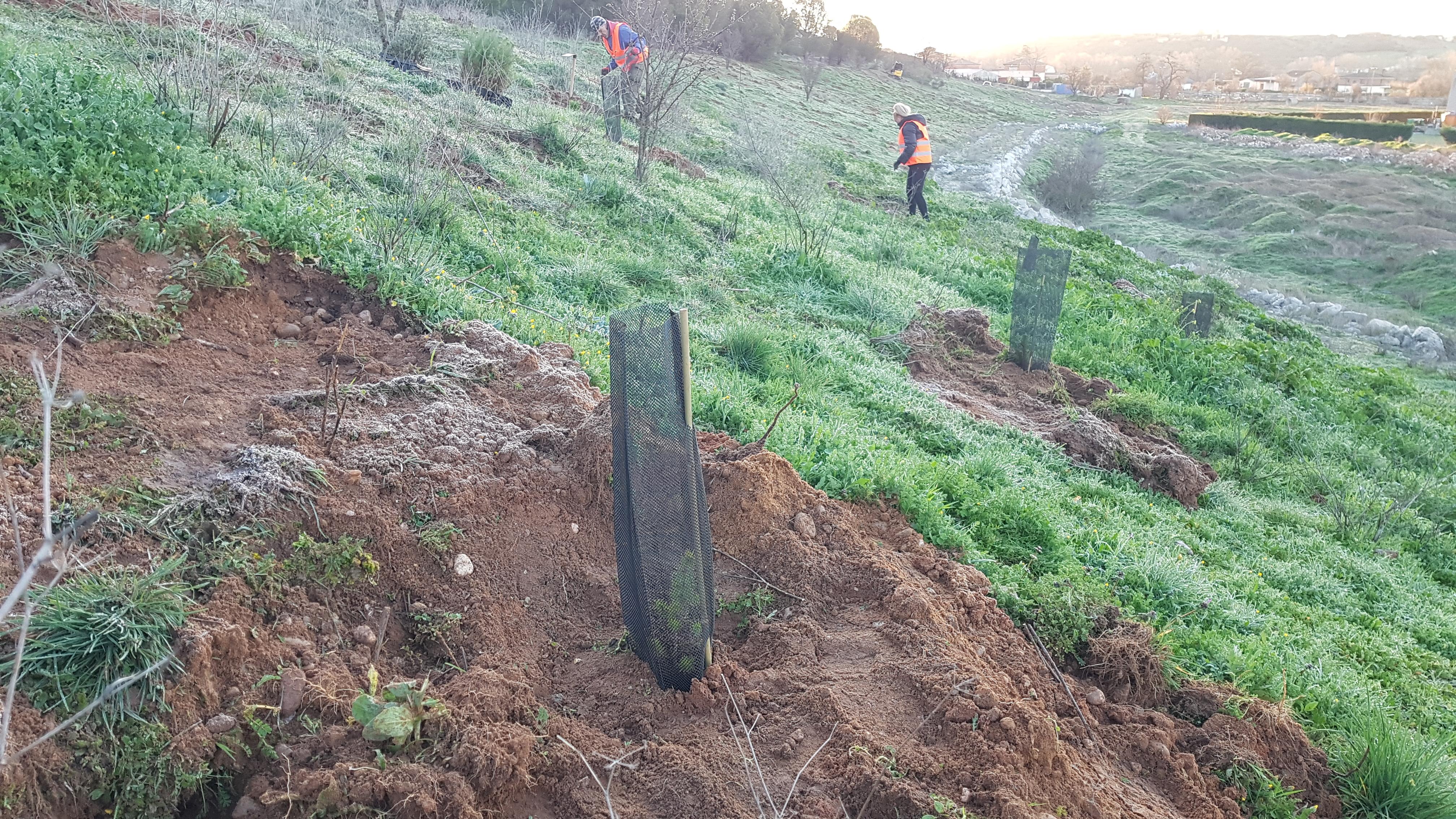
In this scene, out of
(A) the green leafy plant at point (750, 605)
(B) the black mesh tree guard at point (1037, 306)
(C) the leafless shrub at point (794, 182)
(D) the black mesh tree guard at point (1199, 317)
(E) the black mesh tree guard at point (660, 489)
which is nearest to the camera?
(E) the black mesh tree guard at point (660, 489)

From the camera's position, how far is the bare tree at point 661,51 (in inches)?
384

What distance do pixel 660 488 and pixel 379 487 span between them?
1123 millimetres

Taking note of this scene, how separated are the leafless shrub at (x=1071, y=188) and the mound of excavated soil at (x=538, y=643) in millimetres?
21680

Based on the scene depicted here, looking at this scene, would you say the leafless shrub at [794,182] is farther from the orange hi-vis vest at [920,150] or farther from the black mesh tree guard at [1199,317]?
the black mesh tree guard at [1199,317]

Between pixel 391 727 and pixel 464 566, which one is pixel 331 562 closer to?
pixel 464 566

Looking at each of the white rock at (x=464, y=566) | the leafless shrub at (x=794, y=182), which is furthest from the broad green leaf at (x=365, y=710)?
the leafless shrub at (x=794, y=182)

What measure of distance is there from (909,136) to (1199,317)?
5.20m

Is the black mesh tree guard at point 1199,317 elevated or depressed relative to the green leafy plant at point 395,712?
elevated

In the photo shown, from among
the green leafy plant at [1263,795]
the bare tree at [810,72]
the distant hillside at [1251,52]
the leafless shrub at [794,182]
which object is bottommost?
the green leafy plant at [1263,795]

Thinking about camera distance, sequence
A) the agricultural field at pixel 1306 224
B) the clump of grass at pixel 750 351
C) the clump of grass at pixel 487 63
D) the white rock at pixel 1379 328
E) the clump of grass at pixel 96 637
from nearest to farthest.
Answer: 1. the clump of grass at pixel 96 637
2. the clump of grass at pixel 750 351
3. the clump of grass at pixel 487 63
4. the white rock at pixel 1379 328
5. the agricultural field at pixel 1306 224

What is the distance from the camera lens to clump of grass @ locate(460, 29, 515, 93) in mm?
10789

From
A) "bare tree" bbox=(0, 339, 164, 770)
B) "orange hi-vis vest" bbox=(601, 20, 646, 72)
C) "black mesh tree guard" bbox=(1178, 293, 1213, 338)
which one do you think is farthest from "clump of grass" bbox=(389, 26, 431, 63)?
"black mesh tree guard" bbox=(1178, 293, 1213, 338)

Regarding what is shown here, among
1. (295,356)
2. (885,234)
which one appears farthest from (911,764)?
(885,234)

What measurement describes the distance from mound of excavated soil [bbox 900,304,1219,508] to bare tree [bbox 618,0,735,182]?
3.83 metres
